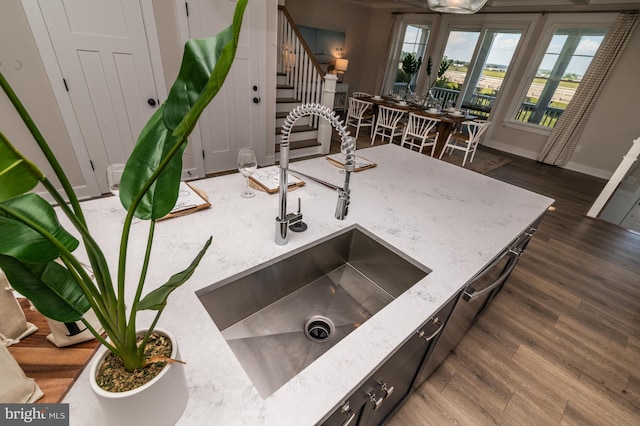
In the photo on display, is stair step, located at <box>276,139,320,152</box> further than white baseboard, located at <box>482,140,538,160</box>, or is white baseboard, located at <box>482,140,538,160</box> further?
white baseboard, located at <box>482,140,538,160</box>

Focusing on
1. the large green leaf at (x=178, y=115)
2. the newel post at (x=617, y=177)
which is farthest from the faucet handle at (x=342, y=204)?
the newel post at (x=617, y=177)

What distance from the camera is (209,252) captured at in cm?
94

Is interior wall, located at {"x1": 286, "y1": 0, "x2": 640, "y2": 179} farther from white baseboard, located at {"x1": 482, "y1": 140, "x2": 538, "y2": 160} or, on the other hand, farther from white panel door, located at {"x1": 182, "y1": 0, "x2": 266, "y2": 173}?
white panel door, located at {"x1": 182, "y1": 0, "x2": 266, "y2": 173}

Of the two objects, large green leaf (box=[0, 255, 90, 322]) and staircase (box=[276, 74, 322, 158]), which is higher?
large green leaf (box=[0, 255, 90, 322])

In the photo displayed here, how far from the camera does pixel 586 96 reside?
4.56 m

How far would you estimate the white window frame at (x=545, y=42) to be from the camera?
4426mm

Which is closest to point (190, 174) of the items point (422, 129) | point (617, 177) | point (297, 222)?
point (297, 222)

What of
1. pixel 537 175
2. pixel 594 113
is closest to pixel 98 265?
pixel 537 175

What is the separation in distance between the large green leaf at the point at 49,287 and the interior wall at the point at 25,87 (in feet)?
9.12

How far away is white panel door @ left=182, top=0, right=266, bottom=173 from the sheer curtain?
17.1ft

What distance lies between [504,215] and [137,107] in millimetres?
3154

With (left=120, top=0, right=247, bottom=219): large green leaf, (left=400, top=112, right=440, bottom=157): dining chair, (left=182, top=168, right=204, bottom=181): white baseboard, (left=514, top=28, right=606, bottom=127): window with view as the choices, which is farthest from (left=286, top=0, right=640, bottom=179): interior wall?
(left=120, top=0, right=247, bottom=219): large green leaf

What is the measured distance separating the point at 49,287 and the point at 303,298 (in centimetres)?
85

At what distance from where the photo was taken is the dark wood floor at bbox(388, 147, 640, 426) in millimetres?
1438
